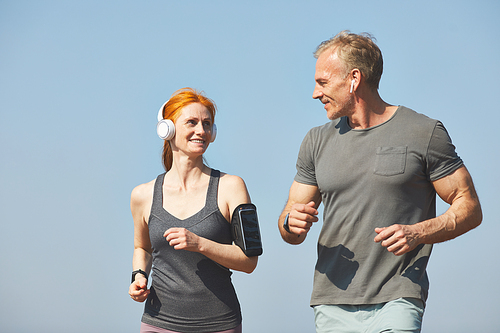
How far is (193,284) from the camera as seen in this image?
3293 mm

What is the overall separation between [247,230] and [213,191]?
0.34 m

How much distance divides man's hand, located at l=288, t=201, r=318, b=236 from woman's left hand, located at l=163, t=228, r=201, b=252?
50 cm

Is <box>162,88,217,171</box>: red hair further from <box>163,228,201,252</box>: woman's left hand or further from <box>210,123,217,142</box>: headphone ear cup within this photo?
<box>163,228,201,252</box>: woman's left hand

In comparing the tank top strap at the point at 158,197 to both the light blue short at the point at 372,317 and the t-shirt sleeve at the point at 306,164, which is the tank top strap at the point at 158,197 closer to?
the t-shirt sleeve at the point at 306,164

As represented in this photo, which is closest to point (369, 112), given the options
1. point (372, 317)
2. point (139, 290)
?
point (372, 317)

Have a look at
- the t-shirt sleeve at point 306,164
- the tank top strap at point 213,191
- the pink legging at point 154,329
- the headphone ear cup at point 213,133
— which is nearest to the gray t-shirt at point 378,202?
the t-shirt sleeve at point 306,164

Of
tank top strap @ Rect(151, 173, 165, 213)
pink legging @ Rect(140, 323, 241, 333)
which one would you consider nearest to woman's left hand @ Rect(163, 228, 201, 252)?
tank top strap @ Rect(151, 173, 165, 213)

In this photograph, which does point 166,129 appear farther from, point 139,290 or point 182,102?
point 139,290

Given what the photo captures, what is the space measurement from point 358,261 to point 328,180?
0.45m

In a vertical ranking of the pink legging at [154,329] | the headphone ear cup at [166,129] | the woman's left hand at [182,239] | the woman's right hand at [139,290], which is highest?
the headphone ear cup at [166,129]

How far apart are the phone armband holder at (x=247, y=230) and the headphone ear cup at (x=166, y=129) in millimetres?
642

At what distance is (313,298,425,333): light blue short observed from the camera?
286cm

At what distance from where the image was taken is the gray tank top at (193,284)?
128 inches

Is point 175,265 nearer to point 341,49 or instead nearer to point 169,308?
point 169,308
